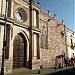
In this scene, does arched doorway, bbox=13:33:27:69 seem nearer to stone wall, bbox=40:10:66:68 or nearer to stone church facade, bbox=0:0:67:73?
stone church facade, bbox=0:0:67:73

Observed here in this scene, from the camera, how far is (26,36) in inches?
784

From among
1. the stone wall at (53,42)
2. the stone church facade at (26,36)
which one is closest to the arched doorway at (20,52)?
the stone church facade at (26,36)

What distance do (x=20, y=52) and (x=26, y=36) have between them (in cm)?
219

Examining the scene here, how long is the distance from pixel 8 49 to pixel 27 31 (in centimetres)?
474

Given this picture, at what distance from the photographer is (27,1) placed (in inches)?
799

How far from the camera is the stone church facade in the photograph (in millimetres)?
16359

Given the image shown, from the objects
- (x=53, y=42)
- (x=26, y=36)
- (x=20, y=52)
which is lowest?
(x=20, y=52)

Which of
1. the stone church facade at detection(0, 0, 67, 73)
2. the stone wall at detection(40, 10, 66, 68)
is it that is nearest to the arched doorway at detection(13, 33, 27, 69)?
the stone church facade at detection(0, 0, 67, 73)

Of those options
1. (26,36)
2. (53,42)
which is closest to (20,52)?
(26,36)

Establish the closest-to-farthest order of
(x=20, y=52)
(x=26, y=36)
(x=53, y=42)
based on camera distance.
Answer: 1. (x=20, y=52)
2. (x=26, y=36)
3. (x=53, y=42)

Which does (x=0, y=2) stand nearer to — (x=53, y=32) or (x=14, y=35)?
(x=14, y=35)

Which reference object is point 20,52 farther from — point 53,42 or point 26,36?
point 53,42

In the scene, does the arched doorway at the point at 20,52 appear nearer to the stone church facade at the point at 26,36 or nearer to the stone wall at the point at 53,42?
the stone church facade at the point at 26,36

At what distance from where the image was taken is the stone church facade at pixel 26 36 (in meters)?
16.4
